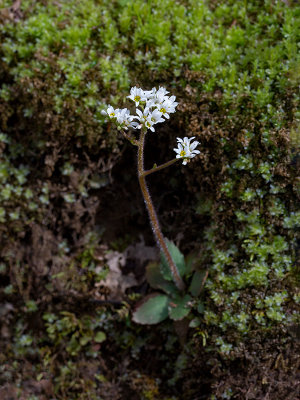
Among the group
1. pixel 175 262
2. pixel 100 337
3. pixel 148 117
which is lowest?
pixel 100 337

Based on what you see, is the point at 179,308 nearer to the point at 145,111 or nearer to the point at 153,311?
the point at 153,311

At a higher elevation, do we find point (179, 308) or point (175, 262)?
point (175, 262)

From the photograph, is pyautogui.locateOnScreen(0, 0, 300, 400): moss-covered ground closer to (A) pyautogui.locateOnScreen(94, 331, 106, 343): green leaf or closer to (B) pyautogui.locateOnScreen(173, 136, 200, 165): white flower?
(A) pyautogui.locateOnScreen(94, 331, 106, 343): green leaf

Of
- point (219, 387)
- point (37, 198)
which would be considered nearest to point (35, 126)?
point (37, 198)

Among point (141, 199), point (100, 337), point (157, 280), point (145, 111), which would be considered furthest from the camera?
point (141, 199)

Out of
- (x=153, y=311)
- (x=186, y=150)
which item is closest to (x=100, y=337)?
(x=153, y=311)

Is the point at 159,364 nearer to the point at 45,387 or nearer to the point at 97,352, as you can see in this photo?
the point at 97,352

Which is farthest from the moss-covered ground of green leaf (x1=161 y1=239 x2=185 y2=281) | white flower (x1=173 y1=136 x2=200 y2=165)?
white flower (x1=173 y1=136 x2=200 y2=165)
